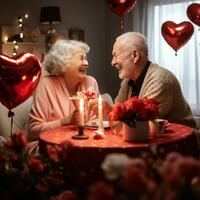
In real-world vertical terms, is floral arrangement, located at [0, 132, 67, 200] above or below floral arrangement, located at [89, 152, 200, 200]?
below

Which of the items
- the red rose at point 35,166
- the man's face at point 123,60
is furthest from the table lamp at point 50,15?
the red rose at point 35,166

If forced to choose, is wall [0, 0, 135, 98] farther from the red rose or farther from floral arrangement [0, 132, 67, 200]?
the red rose

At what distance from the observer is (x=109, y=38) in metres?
6.36

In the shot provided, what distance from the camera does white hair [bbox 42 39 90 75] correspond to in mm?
2959

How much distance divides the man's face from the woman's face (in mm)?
249

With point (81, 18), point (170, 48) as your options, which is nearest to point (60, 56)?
point (170, 48)

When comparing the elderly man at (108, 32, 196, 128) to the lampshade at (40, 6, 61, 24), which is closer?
the elderly man at (108, 32, 196, 128)

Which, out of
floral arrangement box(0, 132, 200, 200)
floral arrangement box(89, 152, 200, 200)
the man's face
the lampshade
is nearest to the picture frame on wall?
the lampshade

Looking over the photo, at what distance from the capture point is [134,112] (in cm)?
201

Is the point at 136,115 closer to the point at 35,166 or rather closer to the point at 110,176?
the point at 35,166

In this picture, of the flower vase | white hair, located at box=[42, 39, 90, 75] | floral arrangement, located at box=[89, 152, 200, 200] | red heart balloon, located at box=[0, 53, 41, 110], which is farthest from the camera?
white hair, located at box=[42, 39, 90, 75]

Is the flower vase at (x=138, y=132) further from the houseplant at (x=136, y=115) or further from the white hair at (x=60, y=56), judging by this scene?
the white hair at (x=60, y=56)

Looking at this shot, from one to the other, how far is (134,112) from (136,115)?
21 mm

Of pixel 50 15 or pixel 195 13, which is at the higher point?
pixel 50 15
